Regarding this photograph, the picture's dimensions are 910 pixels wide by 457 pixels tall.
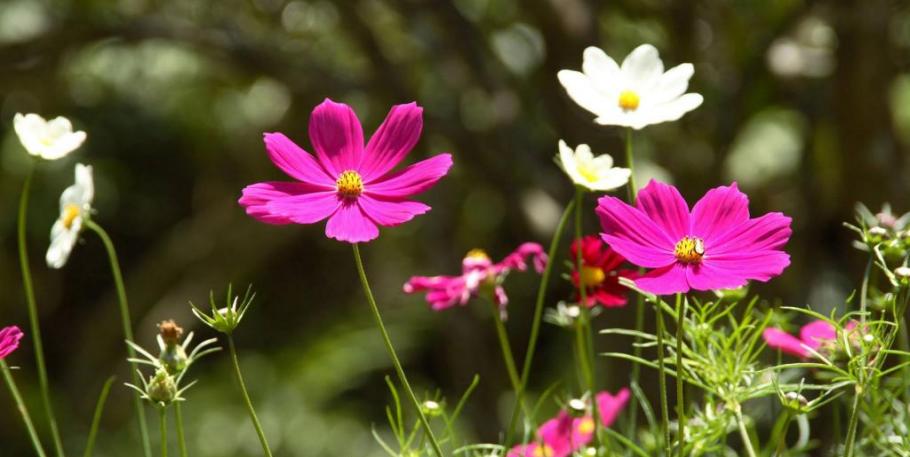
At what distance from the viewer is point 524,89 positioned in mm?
2334

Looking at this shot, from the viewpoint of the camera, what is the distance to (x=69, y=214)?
536 millimetres

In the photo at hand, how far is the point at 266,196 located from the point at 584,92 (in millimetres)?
138

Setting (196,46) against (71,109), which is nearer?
(196,46)

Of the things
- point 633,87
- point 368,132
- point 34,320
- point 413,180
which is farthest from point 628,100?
Answer: point 368,132

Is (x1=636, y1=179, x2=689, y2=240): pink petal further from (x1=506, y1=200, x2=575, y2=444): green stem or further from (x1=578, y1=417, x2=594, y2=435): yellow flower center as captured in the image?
(x1=578, y1=417, x2=594, y2=435): yellow flower center

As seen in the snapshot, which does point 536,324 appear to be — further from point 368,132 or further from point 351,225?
point 368,132

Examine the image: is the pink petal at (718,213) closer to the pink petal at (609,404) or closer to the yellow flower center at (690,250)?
the yellow flower center at (690,250)

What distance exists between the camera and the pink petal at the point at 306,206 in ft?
1.34

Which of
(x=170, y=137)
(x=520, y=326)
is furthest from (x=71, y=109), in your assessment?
(x=520, y=326)

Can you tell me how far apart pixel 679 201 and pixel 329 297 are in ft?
12.8

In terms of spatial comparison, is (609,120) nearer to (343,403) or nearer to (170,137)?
(343,403)

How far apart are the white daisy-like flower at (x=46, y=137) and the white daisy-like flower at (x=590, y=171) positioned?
21cm

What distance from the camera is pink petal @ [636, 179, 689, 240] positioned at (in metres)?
0.43

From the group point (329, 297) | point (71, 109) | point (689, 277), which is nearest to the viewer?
point (689, 277)
